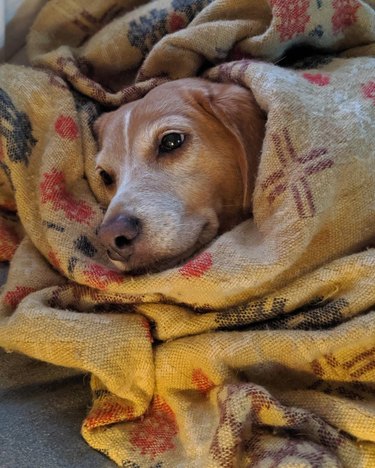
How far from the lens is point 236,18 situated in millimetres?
1446

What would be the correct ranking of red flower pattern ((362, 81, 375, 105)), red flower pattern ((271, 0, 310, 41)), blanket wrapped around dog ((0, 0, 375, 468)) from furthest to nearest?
red flower pattern ((271, 0, 310, 41))
red flower pattern ((362, 81, 375, 105))
blanket wrapped around dog ((0, 0, 375, 468))

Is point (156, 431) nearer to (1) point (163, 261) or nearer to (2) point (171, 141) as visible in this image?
(1) point (163, 261)

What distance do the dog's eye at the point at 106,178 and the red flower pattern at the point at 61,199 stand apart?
0.10 m

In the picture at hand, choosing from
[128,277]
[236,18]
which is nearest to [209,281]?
[128,277]

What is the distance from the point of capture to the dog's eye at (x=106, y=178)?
53.9 inches

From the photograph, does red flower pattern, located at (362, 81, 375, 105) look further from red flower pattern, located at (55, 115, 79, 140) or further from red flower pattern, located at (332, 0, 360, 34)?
red flower pattern, located at (55, 115, 79, 140)

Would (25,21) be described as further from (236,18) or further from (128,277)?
(128,277)

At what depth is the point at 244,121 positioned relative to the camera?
48.2 inches

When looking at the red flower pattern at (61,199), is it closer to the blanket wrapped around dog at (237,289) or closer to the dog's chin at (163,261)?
the blanket wrapped around dog at (237,289)

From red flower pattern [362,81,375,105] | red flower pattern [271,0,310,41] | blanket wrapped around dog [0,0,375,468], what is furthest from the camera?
red flower pattern [271,0,310,41]

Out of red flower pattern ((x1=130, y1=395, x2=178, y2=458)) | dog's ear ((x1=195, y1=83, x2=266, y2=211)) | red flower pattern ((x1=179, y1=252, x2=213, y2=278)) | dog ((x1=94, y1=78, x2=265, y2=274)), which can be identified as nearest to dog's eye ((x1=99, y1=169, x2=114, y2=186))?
dog ((x1=94, y1=78, x2=265, y2=274))

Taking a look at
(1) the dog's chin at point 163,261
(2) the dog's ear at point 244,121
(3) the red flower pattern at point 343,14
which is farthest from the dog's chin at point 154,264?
(3) the red flower pattern at point 343,14

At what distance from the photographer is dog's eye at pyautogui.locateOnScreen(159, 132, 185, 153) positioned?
1276mm

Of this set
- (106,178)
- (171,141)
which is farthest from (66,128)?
(171,141)
